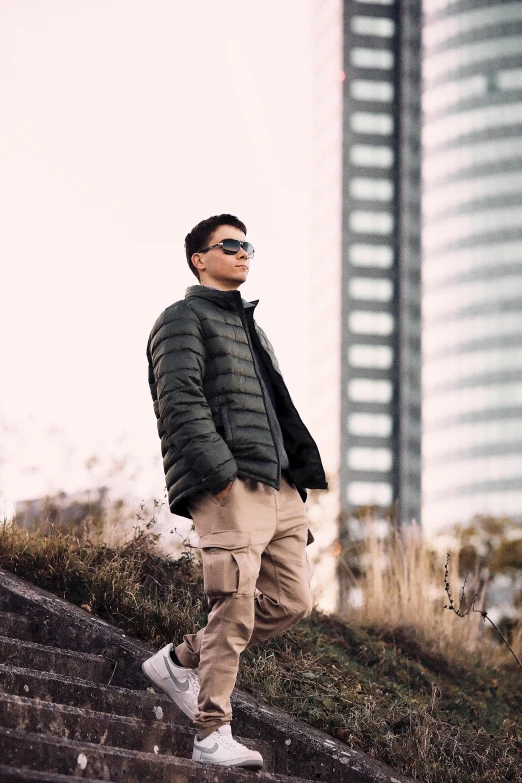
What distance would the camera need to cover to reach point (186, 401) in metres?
3.78

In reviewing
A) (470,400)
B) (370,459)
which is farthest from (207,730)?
(470,400)

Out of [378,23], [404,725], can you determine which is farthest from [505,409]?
[404,725]

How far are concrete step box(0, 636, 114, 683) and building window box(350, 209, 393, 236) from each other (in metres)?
99.5

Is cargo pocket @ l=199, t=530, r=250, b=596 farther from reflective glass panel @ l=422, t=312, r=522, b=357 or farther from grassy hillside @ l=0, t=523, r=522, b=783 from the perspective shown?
reflective glass panel @ l=422, t=312, r=522, b=357

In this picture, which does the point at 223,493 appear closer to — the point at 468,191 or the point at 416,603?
the point at 416,603

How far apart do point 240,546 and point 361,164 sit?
103 meters

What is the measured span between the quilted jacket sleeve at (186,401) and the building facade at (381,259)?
295ft

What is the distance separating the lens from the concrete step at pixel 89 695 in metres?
3.94

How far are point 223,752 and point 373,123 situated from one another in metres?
106

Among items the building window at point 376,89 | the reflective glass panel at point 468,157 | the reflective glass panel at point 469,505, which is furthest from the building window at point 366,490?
the building window at point 376,89

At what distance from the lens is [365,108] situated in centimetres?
10550

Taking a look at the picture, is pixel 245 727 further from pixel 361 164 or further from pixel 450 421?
pixel 361 164

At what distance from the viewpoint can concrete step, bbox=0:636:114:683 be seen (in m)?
4.31

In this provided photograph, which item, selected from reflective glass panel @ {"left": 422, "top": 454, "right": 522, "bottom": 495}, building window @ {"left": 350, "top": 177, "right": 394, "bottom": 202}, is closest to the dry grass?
reflective glass panel @ {"left": 422, "top": 454, "right": 522, "bottom": 495}
